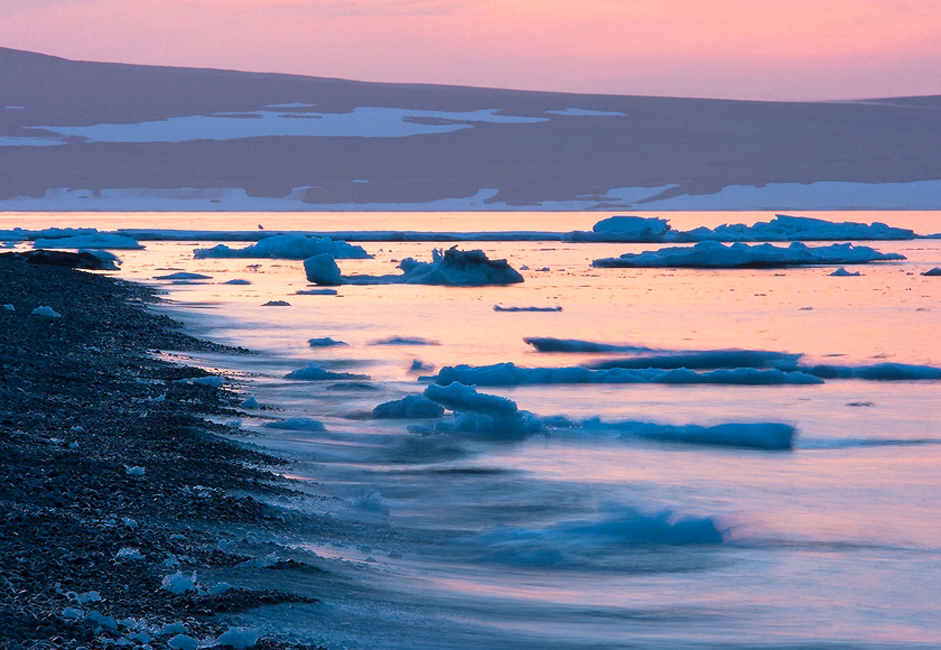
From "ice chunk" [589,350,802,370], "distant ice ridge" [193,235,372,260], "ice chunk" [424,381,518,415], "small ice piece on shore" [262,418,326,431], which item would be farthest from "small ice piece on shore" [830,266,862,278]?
"small ice piece on shore" [262,418,326,431]

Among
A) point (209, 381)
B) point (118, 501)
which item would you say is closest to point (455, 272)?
point (209, 381)

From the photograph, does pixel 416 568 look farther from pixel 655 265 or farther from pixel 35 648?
pixel 655 265

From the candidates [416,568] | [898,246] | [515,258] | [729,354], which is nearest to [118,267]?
[515,258]

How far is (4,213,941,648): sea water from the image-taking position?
12.3 ft

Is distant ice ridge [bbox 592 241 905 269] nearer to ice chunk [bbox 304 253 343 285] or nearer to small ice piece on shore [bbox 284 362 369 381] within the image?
ice chunk [bbox 304 253 343 285]

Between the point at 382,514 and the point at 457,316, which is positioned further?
the point at 457,316

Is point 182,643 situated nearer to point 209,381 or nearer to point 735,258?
point 209,381

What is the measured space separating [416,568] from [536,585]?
471 mm

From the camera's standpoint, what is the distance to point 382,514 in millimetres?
5176

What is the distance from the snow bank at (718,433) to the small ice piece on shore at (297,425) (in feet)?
5.92

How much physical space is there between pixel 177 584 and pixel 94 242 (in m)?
34.0

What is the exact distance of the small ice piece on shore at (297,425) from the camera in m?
7.00

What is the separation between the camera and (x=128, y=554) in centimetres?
359

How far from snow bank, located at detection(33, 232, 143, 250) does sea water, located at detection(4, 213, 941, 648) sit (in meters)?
22.1
